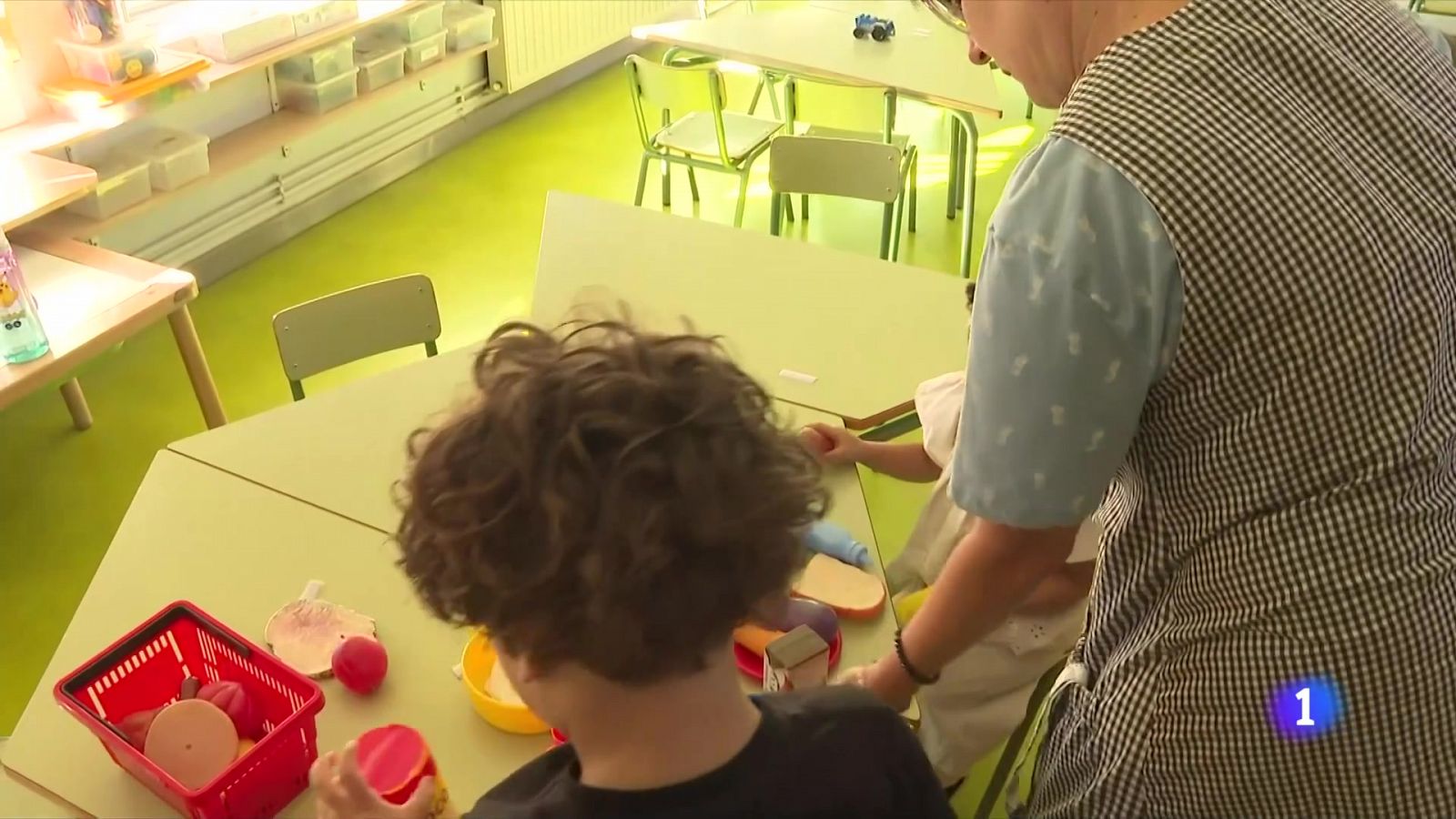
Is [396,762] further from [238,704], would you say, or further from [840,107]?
[840,107]

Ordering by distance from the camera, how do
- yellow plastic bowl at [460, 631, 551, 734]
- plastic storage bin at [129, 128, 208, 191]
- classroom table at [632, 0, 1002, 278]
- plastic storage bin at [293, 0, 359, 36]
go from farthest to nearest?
plastic storage bin at [293, 0, 359, 36] < classroom table at [632, 0, 1002, 278] < plastic storage bin at [129, 128, 208, 191] < yellow plastic bowl at [460, 631, 551, 734]

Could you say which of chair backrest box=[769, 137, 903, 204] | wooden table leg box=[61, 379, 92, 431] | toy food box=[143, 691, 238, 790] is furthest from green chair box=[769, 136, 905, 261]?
toy food box=[143, 691, 238, 790]

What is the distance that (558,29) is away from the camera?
4824 mm

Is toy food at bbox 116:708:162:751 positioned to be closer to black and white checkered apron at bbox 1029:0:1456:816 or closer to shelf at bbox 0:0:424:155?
black and white checkered apron at bbox 1029:0:1456:816

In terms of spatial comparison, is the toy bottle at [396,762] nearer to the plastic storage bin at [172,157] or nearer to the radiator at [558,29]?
the plastic storage bin at [172,157]

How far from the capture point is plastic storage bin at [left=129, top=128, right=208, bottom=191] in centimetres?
314

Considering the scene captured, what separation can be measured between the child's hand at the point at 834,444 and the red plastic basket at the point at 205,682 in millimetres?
769

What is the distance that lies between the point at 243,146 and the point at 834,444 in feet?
8.28

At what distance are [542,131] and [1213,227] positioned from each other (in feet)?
13.8

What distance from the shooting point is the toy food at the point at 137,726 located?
1.21 metres

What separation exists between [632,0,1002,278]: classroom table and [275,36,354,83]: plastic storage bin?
91cm

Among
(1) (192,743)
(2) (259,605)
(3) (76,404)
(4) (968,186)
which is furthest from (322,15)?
(1) (192,743)

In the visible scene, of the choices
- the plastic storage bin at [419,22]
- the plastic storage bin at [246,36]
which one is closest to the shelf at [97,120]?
the plastic storage bin at [246,36]

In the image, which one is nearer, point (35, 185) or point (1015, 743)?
point (1015, 743)
